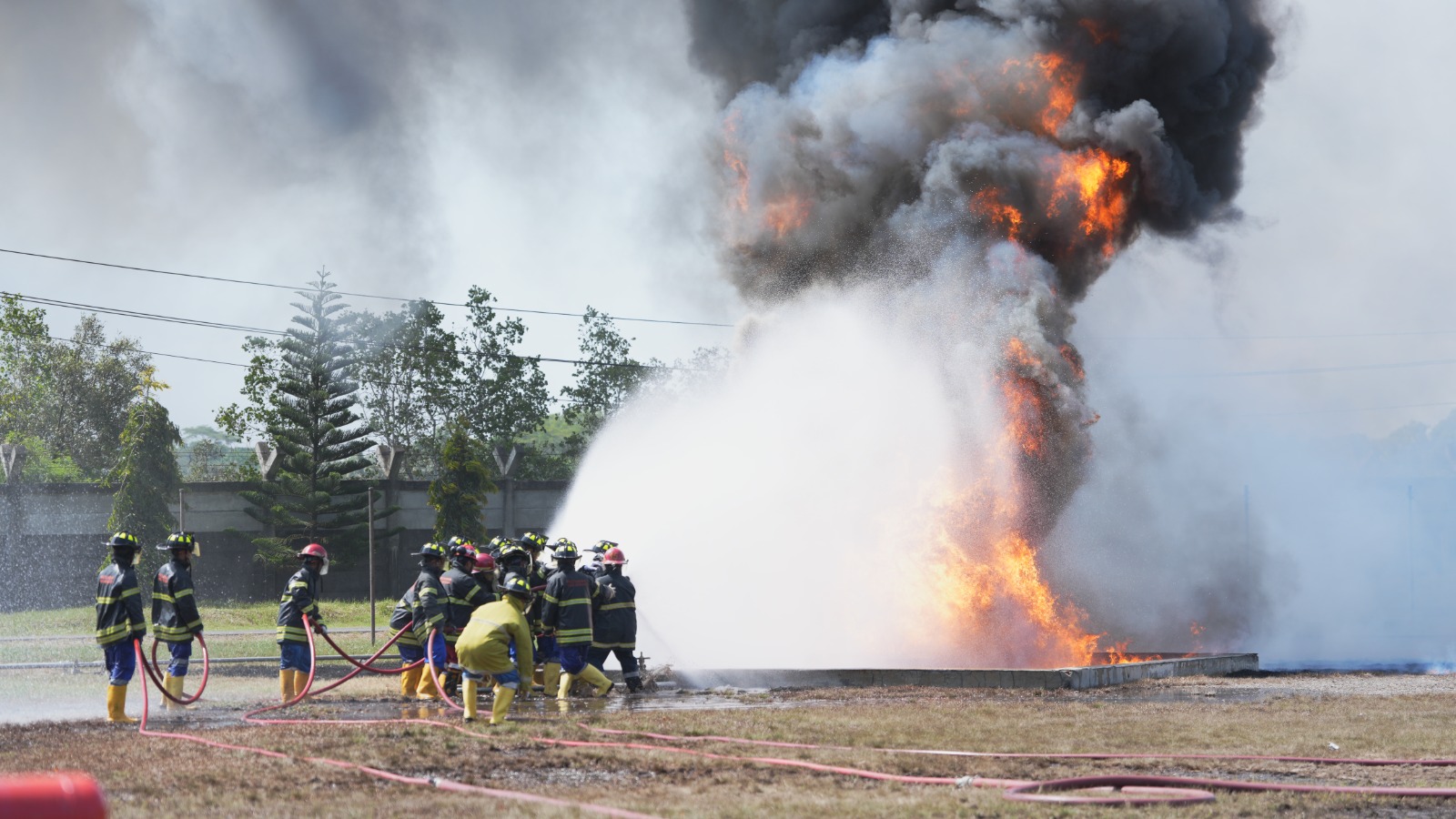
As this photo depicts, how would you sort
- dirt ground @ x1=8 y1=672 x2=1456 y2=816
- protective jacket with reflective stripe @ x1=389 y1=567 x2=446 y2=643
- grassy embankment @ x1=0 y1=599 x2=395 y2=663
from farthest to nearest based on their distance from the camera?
grassy embankment @ x1=0 y1=599 x2=395 y2=663 < protective jacket with reflective stripe @ x1=389 y1=567 x2=446 y2=643 < dirt ground @ x1=8 y1=672 x2=1456 y2=816

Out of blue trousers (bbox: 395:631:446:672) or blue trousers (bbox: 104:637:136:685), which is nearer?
blue trousers (bbox: 104:637:136:685)

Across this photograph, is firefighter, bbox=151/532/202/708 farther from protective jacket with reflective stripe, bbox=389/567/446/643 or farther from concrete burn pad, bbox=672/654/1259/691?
concrete burn pad, bbox=672/654/1259/691

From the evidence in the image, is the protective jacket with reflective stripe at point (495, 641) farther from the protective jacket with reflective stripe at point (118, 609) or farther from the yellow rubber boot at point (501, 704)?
the protective jacket with reflective stripe at point (118, 609)

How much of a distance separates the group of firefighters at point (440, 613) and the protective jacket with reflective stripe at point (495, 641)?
0.23 metres

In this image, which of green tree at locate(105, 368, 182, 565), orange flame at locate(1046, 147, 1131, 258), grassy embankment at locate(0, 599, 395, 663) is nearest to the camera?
orange flame at locate(1046, 147, 1131, 258)

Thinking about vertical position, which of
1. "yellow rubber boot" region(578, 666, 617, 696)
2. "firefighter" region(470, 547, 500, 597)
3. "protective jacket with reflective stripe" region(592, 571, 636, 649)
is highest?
"firefighter" region(470, 547, 500, 597)

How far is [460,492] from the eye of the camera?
1779 inches

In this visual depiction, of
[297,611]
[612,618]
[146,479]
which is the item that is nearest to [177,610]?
[297,611]

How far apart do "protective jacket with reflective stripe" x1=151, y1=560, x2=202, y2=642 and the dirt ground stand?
→ 959 millimetres

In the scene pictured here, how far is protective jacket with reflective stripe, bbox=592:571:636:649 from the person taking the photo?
57.2 ft

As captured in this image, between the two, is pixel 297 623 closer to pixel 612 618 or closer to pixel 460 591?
pixel 460 591

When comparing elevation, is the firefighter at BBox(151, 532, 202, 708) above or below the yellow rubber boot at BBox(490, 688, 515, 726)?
above

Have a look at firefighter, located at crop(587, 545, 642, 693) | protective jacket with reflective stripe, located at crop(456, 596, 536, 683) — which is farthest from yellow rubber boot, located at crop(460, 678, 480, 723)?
firefighter, located at crop(587, 545, 642, 693)

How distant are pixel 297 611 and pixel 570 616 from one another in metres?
3.32
